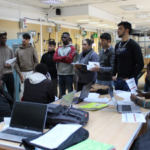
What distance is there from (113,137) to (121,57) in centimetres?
177

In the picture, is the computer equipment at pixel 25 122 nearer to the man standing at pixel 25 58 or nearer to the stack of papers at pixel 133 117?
the stack of papers at pixel 133 117

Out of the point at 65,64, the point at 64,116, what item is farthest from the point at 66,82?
the point at 64,116

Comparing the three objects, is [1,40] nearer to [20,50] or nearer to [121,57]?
[20,50]

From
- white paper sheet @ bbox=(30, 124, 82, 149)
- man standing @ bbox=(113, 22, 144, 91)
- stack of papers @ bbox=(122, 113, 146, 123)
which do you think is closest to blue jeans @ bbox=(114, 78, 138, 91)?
man standing @ bbox=(113, 22, 144, 91)

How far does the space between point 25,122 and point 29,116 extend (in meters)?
0.07

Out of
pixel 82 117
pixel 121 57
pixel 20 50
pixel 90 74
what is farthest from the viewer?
pixel 20 50

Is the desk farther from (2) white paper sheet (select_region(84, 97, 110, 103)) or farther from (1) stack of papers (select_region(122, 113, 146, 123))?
(2) white paper sheet (select_region(84, 97, 110, 103))

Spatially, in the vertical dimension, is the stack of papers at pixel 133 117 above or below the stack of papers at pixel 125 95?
below

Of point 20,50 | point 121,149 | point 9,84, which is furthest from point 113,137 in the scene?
point 20,50

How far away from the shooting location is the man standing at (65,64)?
414 cm

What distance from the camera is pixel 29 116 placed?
5.57 feet

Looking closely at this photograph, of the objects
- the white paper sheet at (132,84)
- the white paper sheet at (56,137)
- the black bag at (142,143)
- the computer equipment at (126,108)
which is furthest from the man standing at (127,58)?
the white paper sheet at (56,137)

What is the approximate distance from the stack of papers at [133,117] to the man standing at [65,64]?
84.5 inches

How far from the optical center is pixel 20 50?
451cm
